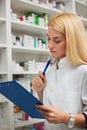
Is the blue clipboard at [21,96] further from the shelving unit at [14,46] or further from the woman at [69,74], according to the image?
the shelving unit at [14,46]

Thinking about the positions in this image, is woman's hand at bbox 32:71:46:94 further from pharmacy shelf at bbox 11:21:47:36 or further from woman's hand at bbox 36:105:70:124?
pharmacy shelf at bbox 11:21:47:36

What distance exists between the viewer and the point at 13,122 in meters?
1.95

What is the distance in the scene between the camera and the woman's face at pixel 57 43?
104cm

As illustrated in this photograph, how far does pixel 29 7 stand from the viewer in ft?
7.89

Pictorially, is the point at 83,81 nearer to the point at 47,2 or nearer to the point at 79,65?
the point at 79,65

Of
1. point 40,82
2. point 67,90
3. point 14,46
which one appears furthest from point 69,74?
point 14,46

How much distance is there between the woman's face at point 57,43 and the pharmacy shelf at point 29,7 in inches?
51.4

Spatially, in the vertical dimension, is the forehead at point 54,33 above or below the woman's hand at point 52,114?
above

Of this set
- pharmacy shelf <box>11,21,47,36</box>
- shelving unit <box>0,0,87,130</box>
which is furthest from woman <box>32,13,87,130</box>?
pharmacy shelf <box>11,21,47,36</box>

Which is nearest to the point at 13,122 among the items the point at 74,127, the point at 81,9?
the point at 74,127

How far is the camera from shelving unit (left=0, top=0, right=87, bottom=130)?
1.96m

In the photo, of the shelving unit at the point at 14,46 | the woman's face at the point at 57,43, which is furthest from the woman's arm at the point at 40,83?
the shelving unit at the point at 14,46

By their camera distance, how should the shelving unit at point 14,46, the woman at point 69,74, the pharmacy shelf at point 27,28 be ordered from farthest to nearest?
the pharmacy shelf at point 27,28, the shelving unit at point 14,46, the woman at point 69,74

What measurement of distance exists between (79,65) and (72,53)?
70 mm
